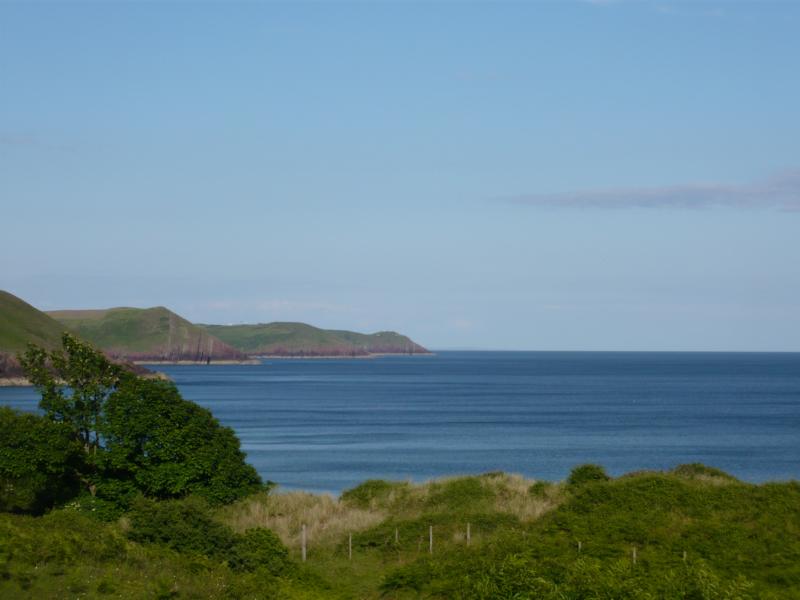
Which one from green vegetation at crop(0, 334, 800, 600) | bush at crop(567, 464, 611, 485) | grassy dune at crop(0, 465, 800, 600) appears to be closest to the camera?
grassy dune at crop(0, 465, 800, 600)

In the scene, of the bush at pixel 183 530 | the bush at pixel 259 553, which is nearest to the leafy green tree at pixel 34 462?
the bush at pixel 183 530

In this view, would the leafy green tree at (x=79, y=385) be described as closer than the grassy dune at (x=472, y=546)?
No

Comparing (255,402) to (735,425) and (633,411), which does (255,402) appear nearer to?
(633,411)

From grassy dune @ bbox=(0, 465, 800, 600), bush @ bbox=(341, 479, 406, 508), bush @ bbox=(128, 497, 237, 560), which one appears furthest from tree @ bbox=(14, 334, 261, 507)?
bush @ bbox=(128, 497, 237, 560)

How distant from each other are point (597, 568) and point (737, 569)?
6.88 metres

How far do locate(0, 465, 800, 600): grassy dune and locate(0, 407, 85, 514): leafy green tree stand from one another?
6.93m

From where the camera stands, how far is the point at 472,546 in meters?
34.0

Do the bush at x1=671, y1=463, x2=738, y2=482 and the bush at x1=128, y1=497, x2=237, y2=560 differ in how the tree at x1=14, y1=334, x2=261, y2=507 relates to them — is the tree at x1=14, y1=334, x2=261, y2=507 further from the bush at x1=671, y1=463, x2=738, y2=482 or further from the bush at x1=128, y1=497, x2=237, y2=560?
the bush at x1=671, y1=463, x2=738, y2=482

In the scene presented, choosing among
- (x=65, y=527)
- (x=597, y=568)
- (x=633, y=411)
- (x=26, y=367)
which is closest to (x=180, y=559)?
(x=65, y=527)

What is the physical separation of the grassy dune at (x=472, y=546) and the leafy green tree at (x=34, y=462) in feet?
22.7

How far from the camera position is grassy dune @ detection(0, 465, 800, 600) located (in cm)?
2594

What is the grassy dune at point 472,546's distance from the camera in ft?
85.1

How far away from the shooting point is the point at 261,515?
42469mm

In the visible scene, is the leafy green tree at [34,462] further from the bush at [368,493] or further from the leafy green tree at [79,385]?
the bush at [368,493]
